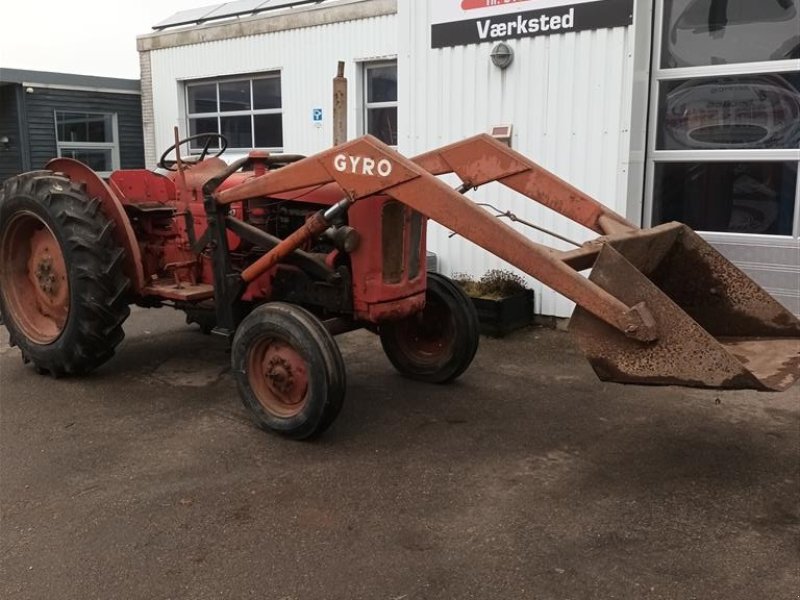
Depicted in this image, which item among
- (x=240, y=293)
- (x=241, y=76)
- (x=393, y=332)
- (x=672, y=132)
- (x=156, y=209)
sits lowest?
(x=393, y=332)

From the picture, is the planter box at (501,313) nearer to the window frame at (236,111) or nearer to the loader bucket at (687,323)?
the loader bucket at (687,323)

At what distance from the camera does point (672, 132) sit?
6922mm

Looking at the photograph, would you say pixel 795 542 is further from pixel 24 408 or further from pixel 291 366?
pixel 24 408

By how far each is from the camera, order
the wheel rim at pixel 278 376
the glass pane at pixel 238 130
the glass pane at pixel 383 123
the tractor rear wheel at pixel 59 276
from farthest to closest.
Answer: the glass pane at pixel 238 130 → the glass pane at pixel 383 123 → the tractor rear wheel at pixel 59 276 → the wheel rim at pixel 278 376

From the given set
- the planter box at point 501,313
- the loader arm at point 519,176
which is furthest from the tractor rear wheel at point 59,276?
the planter box at point 501,313

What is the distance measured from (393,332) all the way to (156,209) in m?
1.96

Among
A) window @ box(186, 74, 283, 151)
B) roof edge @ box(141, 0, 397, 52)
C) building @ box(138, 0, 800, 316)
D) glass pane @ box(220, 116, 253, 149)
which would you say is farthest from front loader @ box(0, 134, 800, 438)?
glass pane @ box(220, 116, 253, 149)

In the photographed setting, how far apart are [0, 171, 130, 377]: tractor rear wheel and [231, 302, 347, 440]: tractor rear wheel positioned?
1.27 meters

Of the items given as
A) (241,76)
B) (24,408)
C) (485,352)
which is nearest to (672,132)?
(485,352)

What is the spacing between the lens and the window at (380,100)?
437 inches

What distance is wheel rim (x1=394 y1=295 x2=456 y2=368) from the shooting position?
17.9ft

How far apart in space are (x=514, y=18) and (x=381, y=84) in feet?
14.6

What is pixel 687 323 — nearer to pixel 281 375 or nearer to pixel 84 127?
pixel 281 375

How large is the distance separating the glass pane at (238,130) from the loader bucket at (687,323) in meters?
9.86
